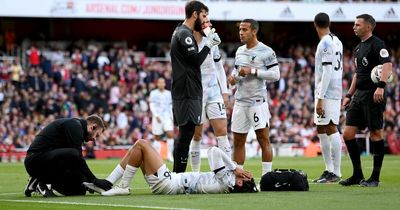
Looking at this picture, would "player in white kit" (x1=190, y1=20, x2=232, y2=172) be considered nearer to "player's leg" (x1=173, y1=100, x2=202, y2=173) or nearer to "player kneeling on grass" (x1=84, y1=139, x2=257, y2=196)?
"player's leg" (x1=173, y1=100, x2=202, y2=173)

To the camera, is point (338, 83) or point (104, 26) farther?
point (104, 26)

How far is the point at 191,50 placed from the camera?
13.6 m

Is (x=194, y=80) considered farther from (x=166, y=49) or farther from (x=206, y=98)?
(x=166, y=49)

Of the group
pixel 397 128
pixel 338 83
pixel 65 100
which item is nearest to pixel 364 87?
pixel 338 83

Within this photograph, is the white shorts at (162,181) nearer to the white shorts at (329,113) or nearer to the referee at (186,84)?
the referee at (186,84)

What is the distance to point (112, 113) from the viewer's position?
3356 cm

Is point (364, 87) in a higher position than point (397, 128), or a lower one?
higher

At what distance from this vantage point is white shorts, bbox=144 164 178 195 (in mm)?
12539

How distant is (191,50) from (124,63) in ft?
75.1

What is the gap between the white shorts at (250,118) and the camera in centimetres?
1520

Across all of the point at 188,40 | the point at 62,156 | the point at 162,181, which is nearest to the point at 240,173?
the point at 162,181

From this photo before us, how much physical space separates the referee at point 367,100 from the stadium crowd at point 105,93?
17091 millimetres

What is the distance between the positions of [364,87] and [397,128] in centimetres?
2196

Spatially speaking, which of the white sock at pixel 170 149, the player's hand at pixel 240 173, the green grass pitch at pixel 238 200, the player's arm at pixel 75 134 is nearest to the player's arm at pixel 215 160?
the player's hand at pixel 240 173
